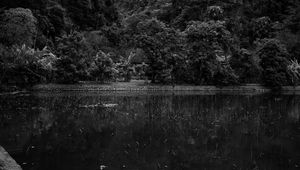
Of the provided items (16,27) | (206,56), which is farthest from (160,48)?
(16,27)

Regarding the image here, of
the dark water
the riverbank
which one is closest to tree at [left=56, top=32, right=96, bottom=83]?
the riverbank

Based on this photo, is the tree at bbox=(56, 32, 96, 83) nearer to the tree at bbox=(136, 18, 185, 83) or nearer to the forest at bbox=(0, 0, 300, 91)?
the forest at bbox=(0, 0, 300, 91)

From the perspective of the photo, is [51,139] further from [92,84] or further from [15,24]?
[15,24]

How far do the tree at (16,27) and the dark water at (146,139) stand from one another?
1640cm

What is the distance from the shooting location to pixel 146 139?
503 inches

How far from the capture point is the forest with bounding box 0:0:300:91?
33.2 metres

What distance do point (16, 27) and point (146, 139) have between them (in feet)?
86.2

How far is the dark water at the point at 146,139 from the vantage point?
968cm

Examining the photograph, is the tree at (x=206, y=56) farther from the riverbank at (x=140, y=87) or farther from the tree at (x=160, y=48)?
the tree at (x=160, y=48)

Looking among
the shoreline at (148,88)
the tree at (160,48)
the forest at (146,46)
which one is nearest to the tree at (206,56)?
the forest at (146,46)

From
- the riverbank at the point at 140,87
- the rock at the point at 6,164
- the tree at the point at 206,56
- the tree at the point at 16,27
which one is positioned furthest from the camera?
the tree at the point at 206,56

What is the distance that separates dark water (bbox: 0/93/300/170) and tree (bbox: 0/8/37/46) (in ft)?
53.8

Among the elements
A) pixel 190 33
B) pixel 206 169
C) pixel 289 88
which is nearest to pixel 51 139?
pixel 206 169

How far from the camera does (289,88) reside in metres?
43.7
